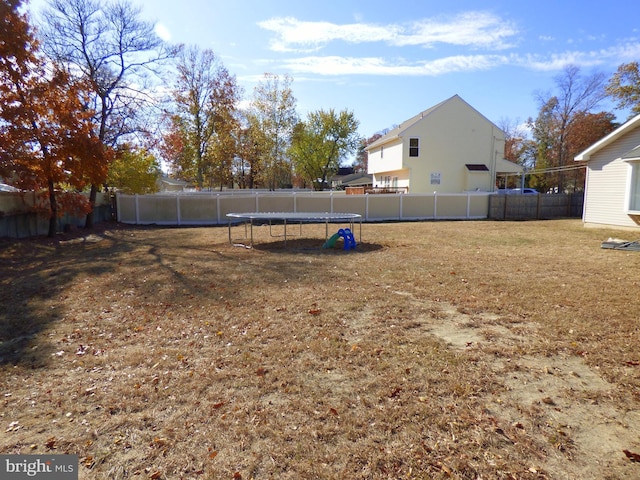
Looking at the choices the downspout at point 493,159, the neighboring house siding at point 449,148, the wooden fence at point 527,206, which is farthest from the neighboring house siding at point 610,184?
the downspout at point 493,159

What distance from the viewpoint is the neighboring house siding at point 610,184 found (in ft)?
43.9

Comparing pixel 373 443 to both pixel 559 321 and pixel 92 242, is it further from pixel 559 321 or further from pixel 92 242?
pixel 92 242

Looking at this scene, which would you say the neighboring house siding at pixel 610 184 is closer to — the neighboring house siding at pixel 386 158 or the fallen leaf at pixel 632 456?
the neighboring house siding at pixel 386 158

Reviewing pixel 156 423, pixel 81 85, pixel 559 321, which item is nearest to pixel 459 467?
pixel 156 423

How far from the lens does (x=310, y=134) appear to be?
38531 millimetres

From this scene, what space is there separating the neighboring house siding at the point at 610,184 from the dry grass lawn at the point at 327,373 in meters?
8.83

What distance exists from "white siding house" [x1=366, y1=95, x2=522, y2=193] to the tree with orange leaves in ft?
62.7

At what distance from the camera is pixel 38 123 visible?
11.0 meters

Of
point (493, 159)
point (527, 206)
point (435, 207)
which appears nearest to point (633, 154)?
point (527, 206)

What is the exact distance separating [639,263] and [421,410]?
7.65m

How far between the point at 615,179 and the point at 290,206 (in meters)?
13.7

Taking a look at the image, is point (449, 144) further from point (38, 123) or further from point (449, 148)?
point (38, 123)

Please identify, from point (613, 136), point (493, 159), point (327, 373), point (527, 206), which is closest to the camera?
point (327, 373)

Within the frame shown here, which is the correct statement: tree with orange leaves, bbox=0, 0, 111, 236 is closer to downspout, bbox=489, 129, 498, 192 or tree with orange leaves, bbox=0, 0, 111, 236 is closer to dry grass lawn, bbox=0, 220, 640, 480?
dry grass lawn, bbox=0, 220, 640, 480
